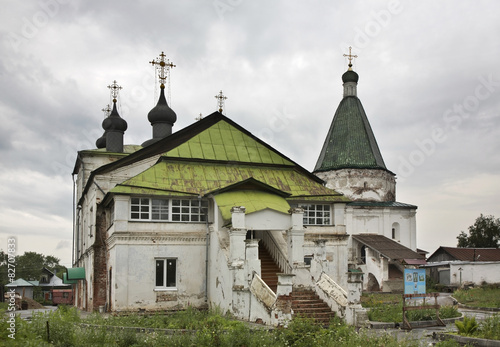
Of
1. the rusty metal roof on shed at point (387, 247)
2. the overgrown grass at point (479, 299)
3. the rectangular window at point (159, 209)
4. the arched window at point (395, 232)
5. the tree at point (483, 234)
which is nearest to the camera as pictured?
A: the rectangular window at point (159, 209)

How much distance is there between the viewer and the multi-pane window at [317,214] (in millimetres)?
24109

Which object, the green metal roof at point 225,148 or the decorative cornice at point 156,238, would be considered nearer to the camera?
the decorative cornice at point 156,238

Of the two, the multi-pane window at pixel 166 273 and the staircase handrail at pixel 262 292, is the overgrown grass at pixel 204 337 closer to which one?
the staircase handrail at pixel 262 292

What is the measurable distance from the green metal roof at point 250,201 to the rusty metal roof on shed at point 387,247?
17659mm

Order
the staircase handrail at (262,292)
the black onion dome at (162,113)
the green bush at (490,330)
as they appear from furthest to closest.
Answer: the black onion dome at (162,113) → the staircase handrail at (262,292) → the green bush at (490,330)

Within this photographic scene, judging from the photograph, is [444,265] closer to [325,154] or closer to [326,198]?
[325,154]

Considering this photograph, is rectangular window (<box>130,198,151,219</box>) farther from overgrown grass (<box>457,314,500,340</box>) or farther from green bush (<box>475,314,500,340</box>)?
green bush (<box>475,314,500,340</box>)

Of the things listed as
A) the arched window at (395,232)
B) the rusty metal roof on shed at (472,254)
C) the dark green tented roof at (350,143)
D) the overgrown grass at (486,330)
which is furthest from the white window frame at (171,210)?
the rusty metal roof on shed at (472,254)

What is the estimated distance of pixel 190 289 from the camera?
837 inches

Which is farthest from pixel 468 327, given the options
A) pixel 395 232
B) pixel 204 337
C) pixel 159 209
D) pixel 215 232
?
pixel 395 232

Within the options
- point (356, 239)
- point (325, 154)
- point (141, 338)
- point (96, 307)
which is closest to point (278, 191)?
point (96, 307)

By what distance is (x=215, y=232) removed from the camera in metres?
20.7

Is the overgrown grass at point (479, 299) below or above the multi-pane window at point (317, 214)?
below

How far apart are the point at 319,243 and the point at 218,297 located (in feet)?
A: 13.8
